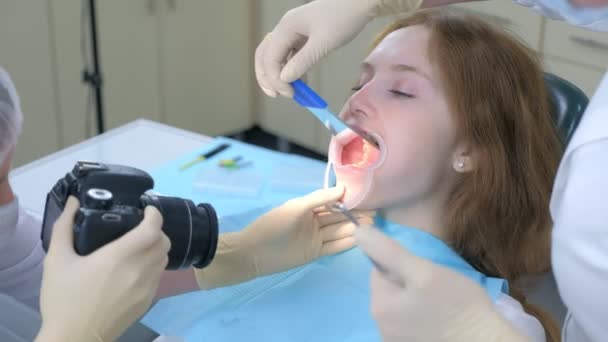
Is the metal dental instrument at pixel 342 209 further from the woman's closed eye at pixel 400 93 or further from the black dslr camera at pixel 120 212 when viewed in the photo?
the black dslr camera at pixel 120 212

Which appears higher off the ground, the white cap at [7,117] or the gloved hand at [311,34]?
the gloved hand at [311,34]

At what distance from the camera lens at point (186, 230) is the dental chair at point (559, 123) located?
0.69 metres

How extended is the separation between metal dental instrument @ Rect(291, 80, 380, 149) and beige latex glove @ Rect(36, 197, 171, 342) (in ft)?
1.27

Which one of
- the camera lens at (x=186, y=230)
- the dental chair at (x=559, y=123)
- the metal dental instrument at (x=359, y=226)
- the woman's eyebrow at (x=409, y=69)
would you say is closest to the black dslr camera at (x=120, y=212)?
the camera lens at (x=186, y=230)

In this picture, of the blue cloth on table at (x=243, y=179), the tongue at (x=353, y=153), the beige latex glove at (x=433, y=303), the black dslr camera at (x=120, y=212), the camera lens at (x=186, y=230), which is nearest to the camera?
the beige latex glove at (x=433, y=303)

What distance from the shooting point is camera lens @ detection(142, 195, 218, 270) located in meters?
1.08

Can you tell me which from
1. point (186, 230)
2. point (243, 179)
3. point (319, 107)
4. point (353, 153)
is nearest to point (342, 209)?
point (353, 153)

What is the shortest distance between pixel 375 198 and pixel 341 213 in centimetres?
17

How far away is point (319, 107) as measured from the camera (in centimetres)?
126

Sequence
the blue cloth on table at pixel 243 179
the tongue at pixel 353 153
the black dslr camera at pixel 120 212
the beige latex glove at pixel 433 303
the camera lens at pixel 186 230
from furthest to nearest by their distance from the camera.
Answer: the blue cloth on table at pixel 243 179
the tongue at pixel 353 153
the camera lens at pixel 186 230
the black dslr camera at pixel 120 212
the beige latex glove at pixel 433 303

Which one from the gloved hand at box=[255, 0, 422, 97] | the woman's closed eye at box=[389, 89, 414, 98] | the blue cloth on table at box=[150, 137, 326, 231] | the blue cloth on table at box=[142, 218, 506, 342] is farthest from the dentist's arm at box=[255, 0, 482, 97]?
the blue cloth on table at box=[150, 137, 326, 231]

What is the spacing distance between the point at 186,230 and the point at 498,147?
0.60 m

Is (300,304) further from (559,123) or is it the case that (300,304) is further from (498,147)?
(559,123)

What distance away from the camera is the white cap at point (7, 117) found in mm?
1282
